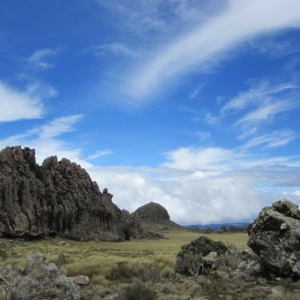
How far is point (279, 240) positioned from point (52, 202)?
54366 mm

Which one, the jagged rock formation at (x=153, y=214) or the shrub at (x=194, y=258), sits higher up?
the jagged rock formation at (x=153, y=214)

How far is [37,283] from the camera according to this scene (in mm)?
A: 9070

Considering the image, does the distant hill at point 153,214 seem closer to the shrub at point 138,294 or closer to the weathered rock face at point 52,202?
the weathered rock face at point 52,202

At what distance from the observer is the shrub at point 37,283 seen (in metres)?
8.62

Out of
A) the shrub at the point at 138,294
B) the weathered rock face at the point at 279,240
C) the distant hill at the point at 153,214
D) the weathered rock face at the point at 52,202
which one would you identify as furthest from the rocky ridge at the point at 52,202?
the distant hill at the point at 153,214

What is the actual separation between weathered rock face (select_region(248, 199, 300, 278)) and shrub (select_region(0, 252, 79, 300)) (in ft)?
Answer: 27.1

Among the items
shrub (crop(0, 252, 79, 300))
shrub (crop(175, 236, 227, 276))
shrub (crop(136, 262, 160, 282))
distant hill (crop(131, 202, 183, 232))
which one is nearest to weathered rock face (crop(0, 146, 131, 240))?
shrub (crop(175, 236, 227, 276))

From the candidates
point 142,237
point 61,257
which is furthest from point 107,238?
point 61,257

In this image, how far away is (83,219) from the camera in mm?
66562

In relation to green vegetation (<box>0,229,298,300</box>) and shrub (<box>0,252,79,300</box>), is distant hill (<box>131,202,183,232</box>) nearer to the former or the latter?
green vegetation (<box>0,229,298,300</box>)

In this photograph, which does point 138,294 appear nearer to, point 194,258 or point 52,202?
point 194,258

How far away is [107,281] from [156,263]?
433cm

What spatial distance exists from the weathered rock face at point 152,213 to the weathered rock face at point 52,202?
267 ft

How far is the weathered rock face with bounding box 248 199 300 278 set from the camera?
13.1m
